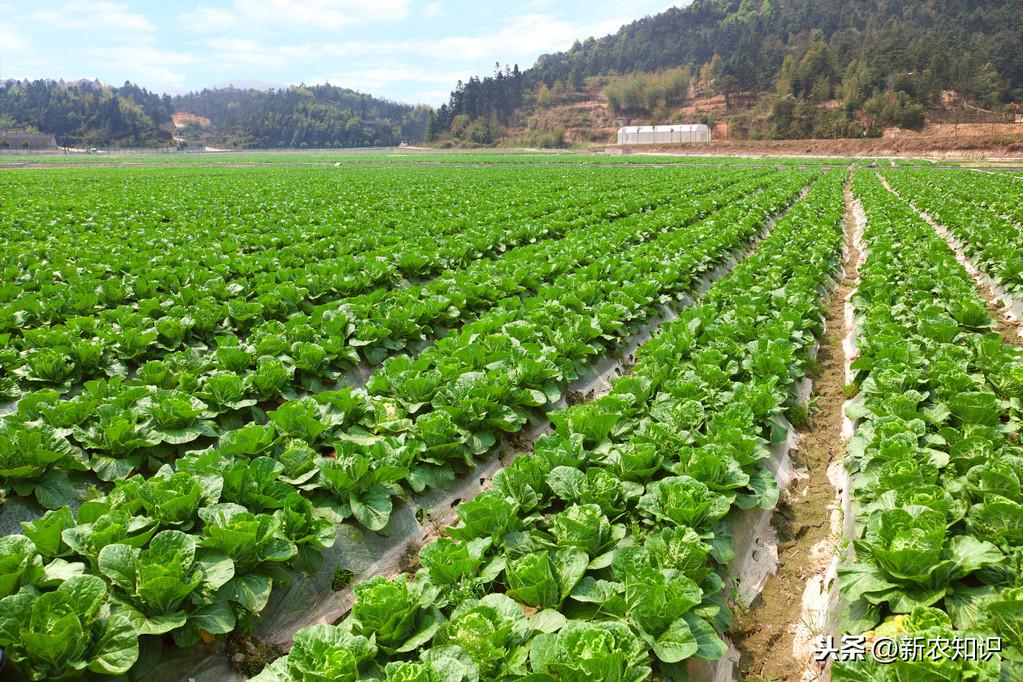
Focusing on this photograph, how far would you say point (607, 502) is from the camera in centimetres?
394

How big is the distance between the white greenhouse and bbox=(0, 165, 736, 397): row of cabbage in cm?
7773

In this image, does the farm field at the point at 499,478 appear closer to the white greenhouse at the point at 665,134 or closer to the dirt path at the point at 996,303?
the dirt path at the point at 996,303

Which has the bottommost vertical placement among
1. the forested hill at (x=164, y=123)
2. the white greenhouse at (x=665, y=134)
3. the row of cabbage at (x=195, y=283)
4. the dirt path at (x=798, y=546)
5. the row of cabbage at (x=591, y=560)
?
the dirt path at (x=798, y=546)

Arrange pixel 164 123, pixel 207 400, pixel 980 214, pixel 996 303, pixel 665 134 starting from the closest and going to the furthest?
pixel 207 400 → pixel 996 303 → pixel 980 214 → pixel 665 134 → pixel 164 123

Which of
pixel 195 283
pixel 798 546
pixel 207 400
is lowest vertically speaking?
pixel 798 546

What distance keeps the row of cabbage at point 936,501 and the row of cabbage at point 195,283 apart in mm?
5318

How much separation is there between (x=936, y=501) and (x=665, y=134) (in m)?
93.4

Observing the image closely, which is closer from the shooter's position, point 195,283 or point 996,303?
point 195,283

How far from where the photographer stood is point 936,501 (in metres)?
3.52

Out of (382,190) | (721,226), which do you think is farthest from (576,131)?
(721,226)

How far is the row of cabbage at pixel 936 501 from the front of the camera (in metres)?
2.84

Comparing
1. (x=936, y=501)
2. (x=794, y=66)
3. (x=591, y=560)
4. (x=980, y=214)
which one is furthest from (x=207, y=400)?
(x=794, y=66)

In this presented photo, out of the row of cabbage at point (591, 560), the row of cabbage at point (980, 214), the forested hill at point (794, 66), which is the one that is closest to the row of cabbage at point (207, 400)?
the row of cabbage at point (591, 560)

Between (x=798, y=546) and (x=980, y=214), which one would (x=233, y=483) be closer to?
(x=798, y=546)
